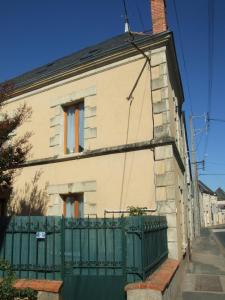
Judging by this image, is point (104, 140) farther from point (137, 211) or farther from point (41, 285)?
point (41, 285)

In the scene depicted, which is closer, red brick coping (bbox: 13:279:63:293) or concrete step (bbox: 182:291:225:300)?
red brick coping (bbox: 13:279:63:293)

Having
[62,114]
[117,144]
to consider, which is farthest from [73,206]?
[62,114]

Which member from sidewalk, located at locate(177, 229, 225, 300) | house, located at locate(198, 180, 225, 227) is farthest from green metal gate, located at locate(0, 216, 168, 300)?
house, located at locate(198, 180, 225, 227)

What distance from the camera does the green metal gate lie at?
19.6ft

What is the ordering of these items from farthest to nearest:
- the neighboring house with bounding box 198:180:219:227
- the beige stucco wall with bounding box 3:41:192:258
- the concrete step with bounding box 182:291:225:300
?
1. the neighboring house with bounding box 198:180:219:227
2. the beige stucco wall with bounding box 3:41:192:258
3. the concrete step with bounding box 182:291:225:300

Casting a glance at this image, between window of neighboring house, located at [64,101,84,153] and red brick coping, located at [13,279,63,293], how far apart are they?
487 centimetres

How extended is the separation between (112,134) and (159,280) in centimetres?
478

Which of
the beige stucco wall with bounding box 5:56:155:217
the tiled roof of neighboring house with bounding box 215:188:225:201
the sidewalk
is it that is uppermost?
the tiled roof of neighboring house with bounding box 215:188:225:201

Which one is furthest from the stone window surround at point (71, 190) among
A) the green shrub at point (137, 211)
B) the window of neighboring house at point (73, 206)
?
the green shrub at point (137, 211)

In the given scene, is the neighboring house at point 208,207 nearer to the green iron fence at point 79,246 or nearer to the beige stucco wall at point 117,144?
the beige stucco wall at point 117,144

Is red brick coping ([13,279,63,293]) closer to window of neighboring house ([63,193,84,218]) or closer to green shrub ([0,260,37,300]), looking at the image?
green shrub ([0,260,37,300])

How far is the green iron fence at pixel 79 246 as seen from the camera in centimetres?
600

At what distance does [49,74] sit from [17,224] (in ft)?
20.2

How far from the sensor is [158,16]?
35.7ft
